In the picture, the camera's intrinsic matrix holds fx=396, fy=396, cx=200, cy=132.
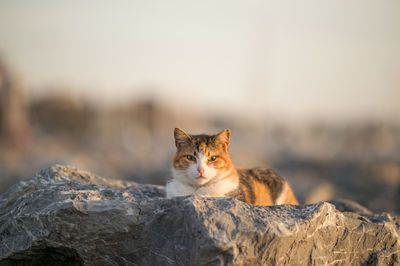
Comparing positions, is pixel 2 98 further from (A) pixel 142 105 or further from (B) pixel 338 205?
(B) pixel 338 205

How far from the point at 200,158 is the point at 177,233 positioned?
1.55 m

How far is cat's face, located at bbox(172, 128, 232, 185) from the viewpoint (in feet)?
17.1

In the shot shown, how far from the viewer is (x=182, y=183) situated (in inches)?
213

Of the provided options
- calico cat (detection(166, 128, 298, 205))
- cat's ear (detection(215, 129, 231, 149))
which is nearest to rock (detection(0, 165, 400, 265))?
calico cat (detection(166, 128, 298, 205))

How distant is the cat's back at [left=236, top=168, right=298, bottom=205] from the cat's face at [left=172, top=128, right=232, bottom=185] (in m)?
0.42

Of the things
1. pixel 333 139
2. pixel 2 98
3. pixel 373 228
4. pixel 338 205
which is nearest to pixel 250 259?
pixel 373 228

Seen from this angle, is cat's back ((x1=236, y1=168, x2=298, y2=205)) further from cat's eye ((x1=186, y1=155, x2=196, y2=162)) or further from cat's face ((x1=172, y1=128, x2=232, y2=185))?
cat's eye ((x1=186, y1=155, x2=196, y2=162))

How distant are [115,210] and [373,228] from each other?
297 cm

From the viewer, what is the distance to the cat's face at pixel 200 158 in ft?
17.1

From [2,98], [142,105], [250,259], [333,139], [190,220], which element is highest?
[190,220]

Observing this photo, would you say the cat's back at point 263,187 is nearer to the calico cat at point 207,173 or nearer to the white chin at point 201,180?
the calico cat at point 207,173

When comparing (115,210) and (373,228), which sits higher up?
(115,210)

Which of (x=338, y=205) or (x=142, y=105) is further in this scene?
(x=142, y=105)

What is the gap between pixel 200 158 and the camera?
17.2ft
